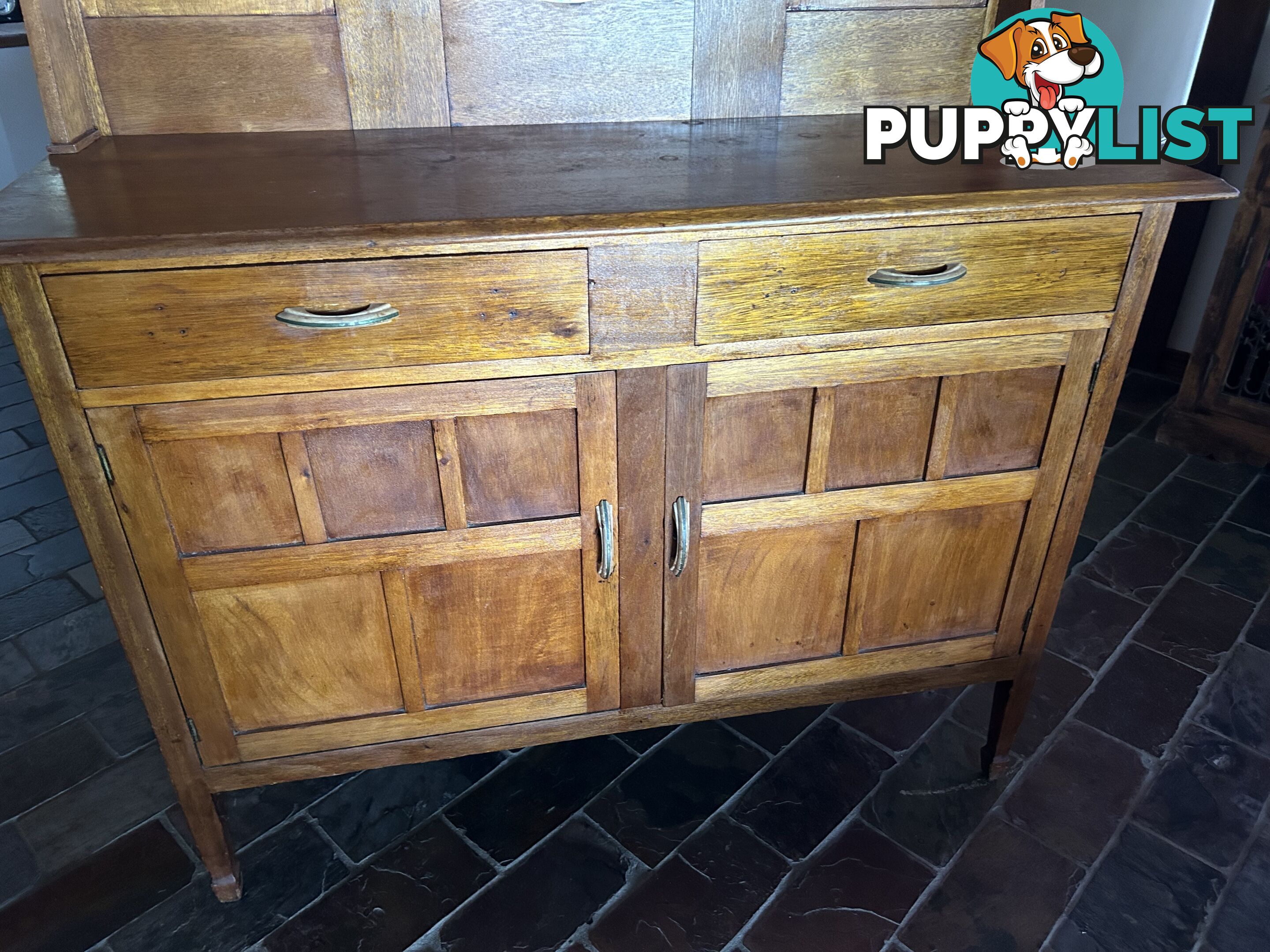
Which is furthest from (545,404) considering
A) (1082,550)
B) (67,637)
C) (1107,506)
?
(1107,506)

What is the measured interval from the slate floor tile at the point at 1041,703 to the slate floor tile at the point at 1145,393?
1.39m

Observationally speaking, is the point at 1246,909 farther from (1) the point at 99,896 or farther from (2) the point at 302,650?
(1) the point at 99,896

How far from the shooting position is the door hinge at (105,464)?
1.22 m

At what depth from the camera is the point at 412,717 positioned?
1521mm

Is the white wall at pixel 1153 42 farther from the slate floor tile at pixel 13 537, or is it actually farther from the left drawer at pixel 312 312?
the slate floor tile at pixel 13 537

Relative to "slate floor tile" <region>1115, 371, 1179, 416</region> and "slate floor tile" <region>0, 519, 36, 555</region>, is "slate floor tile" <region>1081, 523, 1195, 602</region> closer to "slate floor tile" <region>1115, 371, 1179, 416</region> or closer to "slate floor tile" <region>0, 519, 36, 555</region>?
"slate floor tile" <region>1115, 371, 1179, 416</region>

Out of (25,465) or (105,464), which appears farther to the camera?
(25,465)

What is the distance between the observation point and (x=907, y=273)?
1330 millimetres

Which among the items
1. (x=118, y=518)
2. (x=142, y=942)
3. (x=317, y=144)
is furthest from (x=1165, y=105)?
(x=142, y=942)

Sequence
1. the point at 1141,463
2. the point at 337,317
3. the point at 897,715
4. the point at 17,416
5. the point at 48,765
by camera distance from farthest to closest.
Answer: the point at 17,416, the point at 1141,463, the point at 897,715, the point at 48,765, the point at 337,317

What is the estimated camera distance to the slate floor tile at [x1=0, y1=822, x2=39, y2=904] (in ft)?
5.48

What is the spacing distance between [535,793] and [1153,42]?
2.99m

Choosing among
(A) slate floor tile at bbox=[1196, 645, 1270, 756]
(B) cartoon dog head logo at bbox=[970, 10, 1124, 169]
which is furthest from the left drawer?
(A) slate floor tile at bbox=[1196, 645, 1270, 756]

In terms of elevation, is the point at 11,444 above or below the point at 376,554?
below
